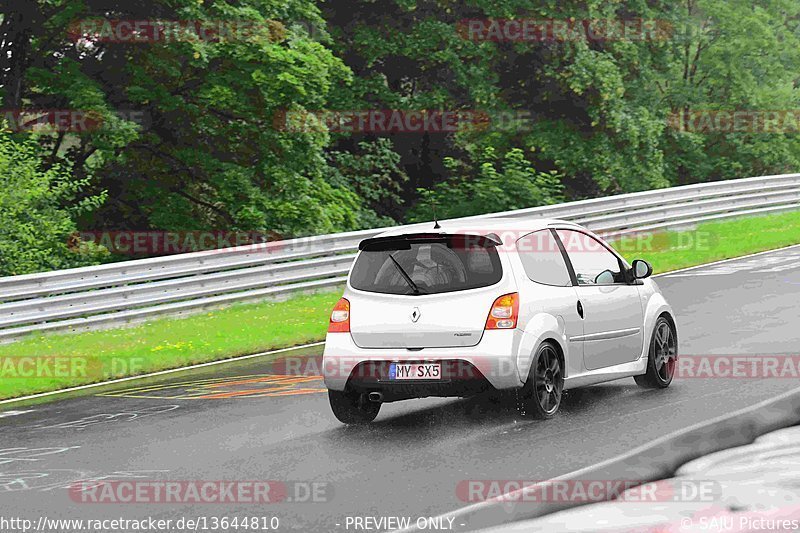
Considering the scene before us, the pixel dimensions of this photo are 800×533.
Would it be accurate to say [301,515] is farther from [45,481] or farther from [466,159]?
[466,159]

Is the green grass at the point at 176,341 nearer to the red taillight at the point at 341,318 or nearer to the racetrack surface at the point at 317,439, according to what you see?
the racetrack surface at the point at 317,439

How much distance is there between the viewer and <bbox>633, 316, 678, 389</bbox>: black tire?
11.4 m

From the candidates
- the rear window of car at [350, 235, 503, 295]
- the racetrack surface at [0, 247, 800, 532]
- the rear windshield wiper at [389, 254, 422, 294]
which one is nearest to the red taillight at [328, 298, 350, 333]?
the rear window of car at [350, 235, 503, 295]

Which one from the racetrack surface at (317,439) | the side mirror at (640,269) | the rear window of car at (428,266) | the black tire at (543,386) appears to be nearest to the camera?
the racetrack surface at (317,439)

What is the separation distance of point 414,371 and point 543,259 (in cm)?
155

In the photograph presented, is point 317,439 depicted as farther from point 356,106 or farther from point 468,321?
point 356,106

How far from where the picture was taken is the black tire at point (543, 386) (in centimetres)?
988

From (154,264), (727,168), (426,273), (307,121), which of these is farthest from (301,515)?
(727,168)

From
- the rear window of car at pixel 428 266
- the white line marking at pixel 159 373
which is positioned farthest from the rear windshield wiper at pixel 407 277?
the white line marking at pixel 159 373

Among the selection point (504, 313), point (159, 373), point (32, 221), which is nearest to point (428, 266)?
point (504, 313)

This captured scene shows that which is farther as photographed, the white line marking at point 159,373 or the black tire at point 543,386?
the white line marking at point 159,373

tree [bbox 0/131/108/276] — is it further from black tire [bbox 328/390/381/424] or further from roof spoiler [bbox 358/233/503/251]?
roof spoiler [bbox 358/233/503/251]

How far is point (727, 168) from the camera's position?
40281 mm

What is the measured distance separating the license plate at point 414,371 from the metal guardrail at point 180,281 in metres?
9.15
